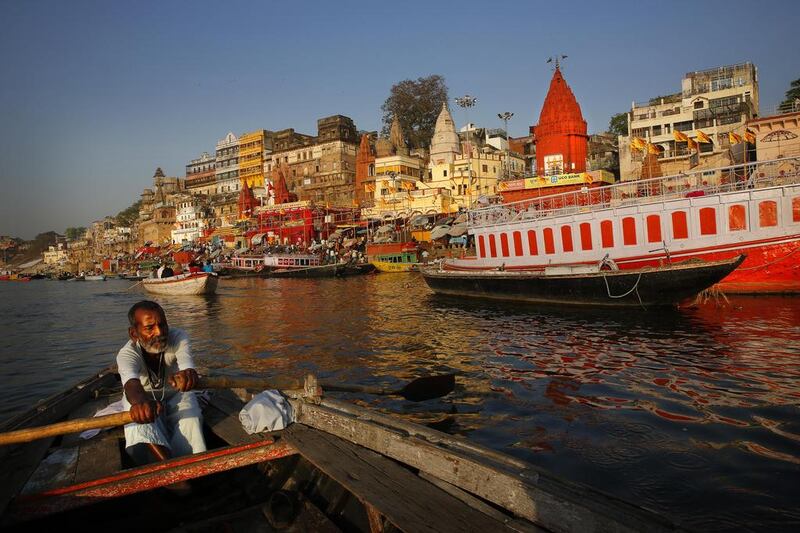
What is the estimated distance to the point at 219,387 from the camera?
15.8 ft

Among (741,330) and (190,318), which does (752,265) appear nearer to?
(741,330)

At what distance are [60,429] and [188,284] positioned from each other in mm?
29883

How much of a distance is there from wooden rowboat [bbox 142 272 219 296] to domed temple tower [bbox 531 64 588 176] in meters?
32.8

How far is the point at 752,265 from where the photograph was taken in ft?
59.7

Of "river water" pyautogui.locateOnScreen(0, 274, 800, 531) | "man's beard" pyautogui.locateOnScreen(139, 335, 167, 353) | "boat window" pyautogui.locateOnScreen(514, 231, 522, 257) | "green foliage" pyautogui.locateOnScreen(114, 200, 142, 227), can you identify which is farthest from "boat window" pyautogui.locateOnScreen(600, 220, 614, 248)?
"green foliage" pyautogui.locateOnScreen(114, 200, 142, 227)

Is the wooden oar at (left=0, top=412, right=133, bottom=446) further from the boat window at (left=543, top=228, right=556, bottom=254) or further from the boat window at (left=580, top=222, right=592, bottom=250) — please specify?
the boat window at (left=543, top=228, right=556, bottom=254)

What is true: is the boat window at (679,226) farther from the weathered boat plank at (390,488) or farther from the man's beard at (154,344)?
the man's beard at (154,344)

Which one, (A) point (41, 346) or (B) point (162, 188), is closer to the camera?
(A) point (41, 346)

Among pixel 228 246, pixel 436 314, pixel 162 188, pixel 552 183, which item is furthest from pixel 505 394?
pixel 162 188

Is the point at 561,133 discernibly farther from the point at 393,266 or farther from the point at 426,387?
the point at 426,387

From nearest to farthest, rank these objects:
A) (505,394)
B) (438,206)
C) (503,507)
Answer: (503,507)
(505,394)
(438,206)

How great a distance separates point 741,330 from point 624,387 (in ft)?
22.9

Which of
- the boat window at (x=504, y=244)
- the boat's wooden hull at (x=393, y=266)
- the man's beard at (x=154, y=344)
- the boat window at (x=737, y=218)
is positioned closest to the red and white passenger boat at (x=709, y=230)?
the boat window at (x=737, y=218)

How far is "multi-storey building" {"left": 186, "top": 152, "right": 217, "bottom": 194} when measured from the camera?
105375mm
